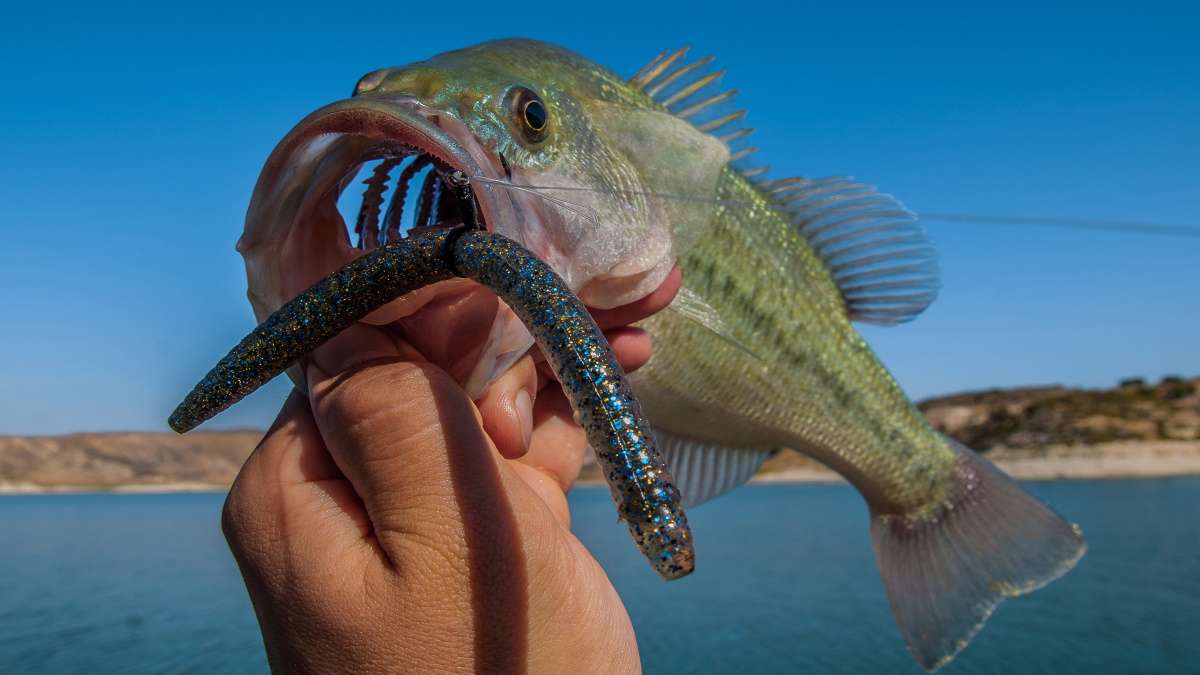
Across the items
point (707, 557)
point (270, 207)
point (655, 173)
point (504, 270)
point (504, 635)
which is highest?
point (655, 173)

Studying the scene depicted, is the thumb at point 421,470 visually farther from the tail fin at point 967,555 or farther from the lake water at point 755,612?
the lake water at point 755,612

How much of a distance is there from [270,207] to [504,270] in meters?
0.66

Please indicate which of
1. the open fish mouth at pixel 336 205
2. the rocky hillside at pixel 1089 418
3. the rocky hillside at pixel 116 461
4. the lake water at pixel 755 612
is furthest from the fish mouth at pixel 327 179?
the rocky hillside at pixel 116 461

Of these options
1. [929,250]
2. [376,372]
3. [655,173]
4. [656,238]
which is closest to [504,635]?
[376,372]

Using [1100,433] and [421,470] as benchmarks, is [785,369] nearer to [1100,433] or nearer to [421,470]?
[421,470]

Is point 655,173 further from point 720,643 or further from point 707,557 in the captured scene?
point 707,557

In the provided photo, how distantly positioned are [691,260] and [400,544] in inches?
70.8

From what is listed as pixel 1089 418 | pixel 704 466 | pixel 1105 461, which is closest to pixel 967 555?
pixel 704 466

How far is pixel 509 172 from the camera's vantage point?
7.13ft

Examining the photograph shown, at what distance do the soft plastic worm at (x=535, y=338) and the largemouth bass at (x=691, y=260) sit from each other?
6.2 inches

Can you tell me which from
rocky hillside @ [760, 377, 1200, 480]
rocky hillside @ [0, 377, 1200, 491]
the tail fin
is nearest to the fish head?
the tail fin

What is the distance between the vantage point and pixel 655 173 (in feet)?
9.07

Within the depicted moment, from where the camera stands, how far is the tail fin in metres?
4.03

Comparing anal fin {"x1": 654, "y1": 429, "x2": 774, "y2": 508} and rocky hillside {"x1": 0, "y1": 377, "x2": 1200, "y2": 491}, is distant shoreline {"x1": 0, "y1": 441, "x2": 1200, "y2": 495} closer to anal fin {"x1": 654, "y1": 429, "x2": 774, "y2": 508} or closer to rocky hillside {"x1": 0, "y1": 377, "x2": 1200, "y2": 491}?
rocky hillside {"x1": 0, "y1": 377, "x2": 1200, "y2": 491}
